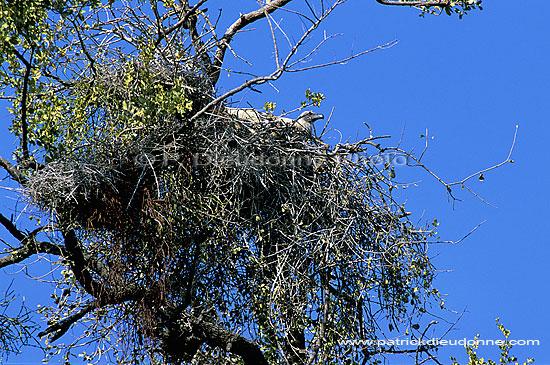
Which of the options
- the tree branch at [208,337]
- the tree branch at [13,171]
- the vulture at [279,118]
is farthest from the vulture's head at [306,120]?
the tree branch at [13,171]

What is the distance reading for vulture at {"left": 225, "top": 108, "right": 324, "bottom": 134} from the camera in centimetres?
480

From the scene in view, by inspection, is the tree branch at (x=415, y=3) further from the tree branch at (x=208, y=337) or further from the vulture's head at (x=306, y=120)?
the tree branch at (x=208, y=337)

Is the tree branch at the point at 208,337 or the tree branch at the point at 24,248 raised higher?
the tree branch at the point at 24,248

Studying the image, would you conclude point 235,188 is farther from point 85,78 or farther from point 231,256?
point 85,78

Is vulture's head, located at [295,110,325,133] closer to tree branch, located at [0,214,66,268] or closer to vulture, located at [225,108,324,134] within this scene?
vulture, located at [225,108,324,134]

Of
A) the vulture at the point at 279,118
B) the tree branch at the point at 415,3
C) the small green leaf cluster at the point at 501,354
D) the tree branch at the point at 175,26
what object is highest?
the tree branch at the point at 415,3

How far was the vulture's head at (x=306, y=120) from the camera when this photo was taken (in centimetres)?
498

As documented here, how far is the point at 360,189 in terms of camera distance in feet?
Result: 15.5

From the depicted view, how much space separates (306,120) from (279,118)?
0.49 meters

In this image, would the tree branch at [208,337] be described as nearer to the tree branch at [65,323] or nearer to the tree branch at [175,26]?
the tree branch at [65,323]

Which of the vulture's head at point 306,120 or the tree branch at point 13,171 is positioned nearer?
the tree branch at point 13,171

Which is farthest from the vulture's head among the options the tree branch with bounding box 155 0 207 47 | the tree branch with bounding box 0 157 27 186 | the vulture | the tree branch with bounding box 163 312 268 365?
the tree branch with bounding box 0 157 27 186

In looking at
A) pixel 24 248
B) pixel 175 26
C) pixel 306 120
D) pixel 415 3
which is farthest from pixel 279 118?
pixel 24 248

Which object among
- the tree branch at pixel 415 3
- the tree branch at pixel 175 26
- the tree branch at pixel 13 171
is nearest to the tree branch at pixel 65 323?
the tree branch at pixel 13 171
